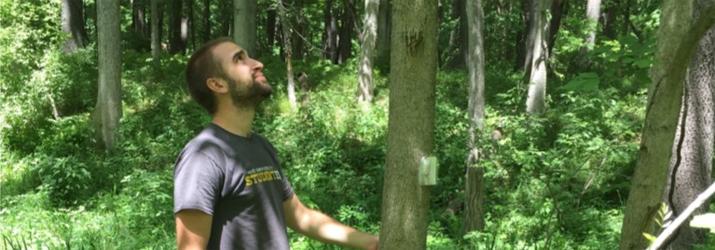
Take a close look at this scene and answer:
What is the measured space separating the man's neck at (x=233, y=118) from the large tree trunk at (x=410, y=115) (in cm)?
52

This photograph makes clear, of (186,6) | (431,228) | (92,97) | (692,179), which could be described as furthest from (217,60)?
(186,6)

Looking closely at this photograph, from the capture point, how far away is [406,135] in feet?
5.73

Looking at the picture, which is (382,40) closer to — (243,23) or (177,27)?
(243,23)

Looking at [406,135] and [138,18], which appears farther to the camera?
[138,18]

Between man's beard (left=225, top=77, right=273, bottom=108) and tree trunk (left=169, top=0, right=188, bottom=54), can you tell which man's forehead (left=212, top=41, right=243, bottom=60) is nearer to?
man's beard (left=225, top=77, right=273, bottom=108)

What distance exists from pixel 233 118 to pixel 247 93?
109 millimetres

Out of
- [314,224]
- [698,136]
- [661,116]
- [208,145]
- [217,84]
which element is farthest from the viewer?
[698,136]

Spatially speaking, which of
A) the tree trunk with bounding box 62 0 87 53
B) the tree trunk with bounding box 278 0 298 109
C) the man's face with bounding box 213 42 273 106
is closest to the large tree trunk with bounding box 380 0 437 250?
the man's face with bounding box 213 42 273 106

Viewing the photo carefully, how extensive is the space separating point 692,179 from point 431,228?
322cm

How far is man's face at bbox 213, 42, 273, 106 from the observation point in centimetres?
188

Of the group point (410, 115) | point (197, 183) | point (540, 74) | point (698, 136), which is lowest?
point (698, 136)

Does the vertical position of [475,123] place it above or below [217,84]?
below

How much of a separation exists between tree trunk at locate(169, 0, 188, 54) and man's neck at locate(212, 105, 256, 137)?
21.7 m

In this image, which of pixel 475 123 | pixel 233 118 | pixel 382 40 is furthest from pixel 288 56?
pixel 233 118
